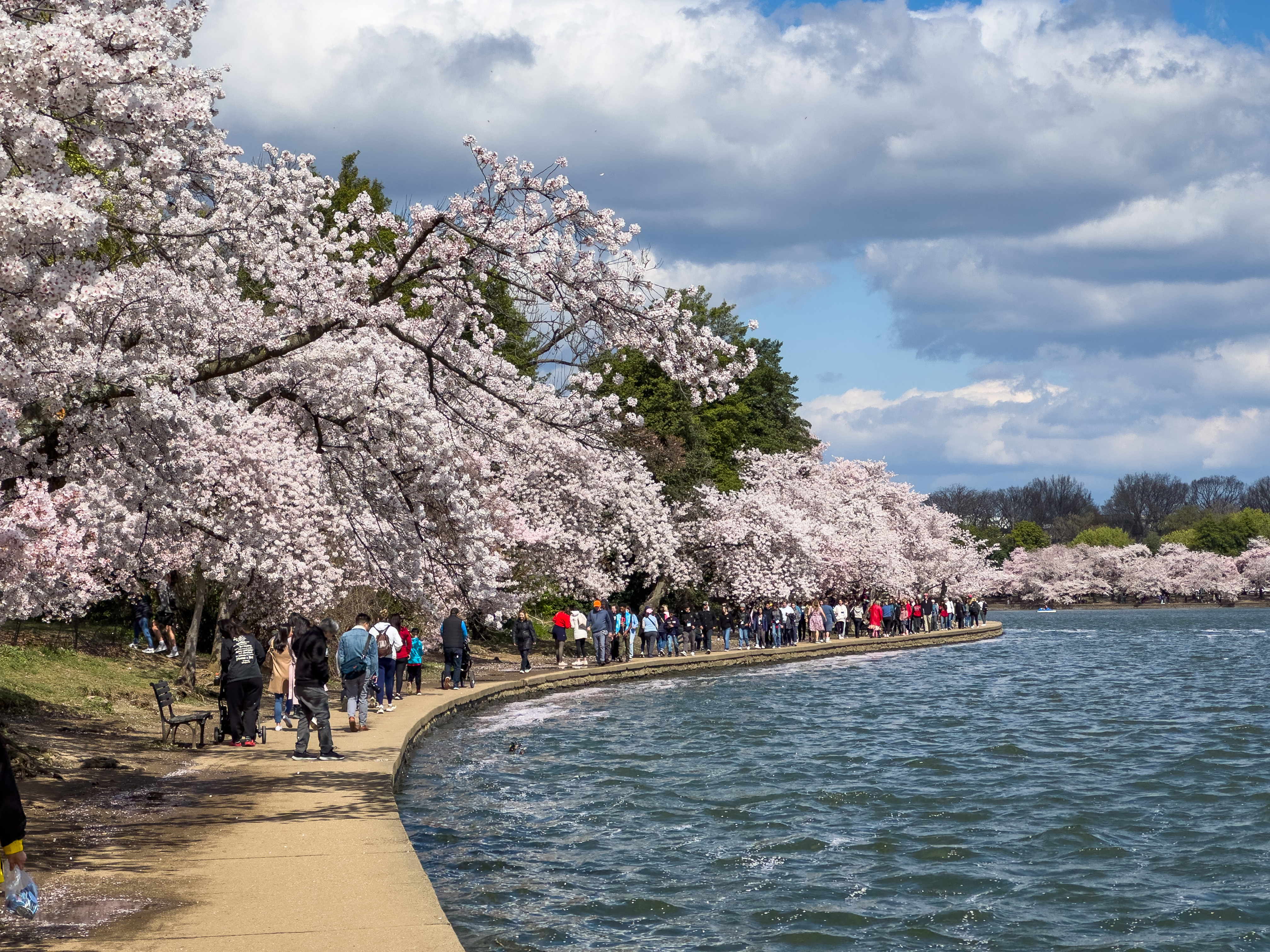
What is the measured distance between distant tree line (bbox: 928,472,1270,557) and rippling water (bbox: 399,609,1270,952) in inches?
4457

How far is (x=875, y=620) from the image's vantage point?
186ft

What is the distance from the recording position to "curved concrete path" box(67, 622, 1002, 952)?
7.32 meters

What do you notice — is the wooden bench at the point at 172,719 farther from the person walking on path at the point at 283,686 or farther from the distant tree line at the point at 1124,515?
the distant tree line at the point at 1124,515

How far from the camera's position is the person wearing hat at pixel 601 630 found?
36.5 m

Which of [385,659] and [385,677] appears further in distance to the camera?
[385,677]

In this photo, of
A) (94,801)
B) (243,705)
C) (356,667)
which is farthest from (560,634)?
(94,801)

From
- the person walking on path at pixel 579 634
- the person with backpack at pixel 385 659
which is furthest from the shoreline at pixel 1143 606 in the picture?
the person with backpack at pixel 385 659

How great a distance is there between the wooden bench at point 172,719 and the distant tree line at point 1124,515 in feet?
404

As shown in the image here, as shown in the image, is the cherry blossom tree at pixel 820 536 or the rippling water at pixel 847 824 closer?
the rippling water at pixel 847 824

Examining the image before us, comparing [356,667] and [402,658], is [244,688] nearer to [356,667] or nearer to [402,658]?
[356,667]

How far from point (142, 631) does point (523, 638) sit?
32.8ft

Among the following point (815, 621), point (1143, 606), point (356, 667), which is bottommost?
point (1143, 606)

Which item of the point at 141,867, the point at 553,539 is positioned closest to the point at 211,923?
the point at 141,867

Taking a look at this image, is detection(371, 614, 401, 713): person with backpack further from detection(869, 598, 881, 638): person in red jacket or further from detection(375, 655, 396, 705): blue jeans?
detection(869, 598, 881, 638): person in red jacket
